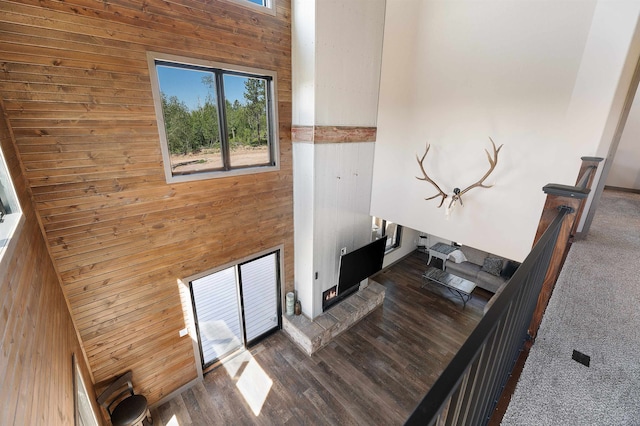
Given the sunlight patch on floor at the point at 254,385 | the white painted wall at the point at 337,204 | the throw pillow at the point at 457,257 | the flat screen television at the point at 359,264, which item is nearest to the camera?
the sunlight patch on floor at the point at 254,385

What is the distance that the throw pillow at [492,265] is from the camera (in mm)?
7461

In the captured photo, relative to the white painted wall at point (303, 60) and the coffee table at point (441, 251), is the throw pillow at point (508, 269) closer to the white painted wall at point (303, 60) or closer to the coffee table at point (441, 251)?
the coffee table at point (441, 251)

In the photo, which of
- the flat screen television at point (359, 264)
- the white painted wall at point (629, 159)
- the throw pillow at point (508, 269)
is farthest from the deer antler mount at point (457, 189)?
the white painted wall at point (629, 159)

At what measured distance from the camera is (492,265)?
757 cm

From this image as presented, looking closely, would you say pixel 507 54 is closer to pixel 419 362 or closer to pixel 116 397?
pixel 419 362

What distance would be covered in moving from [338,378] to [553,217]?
440 centimetres

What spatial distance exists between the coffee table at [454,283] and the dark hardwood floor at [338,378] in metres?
0.68

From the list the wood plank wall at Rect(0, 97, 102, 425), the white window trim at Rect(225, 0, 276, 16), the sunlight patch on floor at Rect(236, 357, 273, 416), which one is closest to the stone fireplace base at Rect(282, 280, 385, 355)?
the sunlight patch on floor at Rect(236, 357, 273, 416)

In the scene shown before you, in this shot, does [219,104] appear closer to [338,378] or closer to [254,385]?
[254,385]

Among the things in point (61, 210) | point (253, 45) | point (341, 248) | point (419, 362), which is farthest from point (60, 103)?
point (419, 362)

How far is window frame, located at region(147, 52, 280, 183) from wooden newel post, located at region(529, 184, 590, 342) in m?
3.77

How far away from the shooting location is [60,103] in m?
2.66

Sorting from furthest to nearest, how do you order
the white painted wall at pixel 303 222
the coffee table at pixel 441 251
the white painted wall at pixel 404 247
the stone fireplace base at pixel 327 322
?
the white painted wall at pixel 404 247, the coffee table at pixel 441 251, the stone fireplace base at pixel 327 322, the white painted wall at pixel 303 222

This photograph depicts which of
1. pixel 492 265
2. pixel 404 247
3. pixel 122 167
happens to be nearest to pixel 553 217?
pixel 122 167
